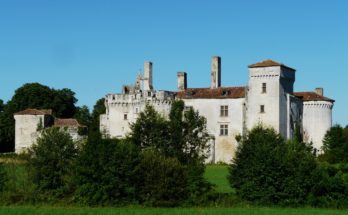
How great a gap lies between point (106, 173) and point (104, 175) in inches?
4.5

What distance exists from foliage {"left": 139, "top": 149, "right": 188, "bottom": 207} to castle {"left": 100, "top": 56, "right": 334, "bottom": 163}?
28498 millimetres

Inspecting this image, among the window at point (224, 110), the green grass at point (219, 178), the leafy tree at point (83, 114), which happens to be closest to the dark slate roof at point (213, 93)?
the window at point (224, 110)

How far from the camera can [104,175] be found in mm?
28891

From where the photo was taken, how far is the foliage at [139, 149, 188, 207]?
94.3ft

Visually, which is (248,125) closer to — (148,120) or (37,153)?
(148,120)

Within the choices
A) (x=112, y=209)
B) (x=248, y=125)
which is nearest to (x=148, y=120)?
(x=112, y=209)

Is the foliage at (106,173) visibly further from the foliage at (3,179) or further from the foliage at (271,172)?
the foliage at (271,172)

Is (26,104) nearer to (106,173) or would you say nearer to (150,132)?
(150,132)

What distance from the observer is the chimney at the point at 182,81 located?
64.4 m

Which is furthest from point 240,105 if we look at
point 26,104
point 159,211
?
point 159,211

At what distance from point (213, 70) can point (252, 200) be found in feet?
111

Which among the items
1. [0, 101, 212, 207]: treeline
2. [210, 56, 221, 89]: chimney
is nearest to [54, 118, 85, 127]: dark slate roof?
[210, 56, 221, 89]: chimney

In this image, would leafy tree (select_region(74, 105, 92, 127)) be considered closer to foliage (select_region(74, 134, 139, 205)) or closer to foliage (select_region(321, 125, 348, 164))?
foliage (select_region(321, 125, 348, 164))

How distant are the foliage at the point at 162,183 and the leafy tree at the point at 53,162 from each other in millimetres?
3253
